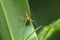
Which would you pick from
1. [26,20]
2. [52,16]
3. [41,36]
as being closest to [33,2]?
[52,16]

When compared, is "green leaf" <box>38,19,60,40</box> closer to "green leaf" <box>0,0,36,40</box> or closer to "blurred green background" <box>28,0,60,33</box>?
"green leaf" <box>0,0,36,40</box>

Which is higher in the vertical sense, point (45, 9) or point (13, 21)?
point (13, 21)

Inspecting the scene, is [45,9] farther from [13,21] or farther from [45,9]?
[13,21]

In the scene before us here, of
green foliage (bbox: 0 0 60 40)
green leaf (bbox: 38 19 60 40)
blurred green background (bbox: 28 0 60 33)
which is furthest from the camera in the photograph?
blurred green background (bbox: 28 0 60 33)

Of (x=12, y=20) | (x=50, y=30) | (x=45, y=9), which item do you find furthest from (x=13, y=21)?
(x=45, y=9)

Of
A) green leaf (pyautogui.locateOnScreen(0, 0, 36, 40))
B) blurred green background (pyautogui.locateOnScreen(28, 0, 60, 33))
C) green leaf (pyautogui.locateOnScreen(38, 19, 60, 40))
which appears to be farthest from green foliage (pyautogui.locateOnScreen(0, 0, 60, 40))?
blurred green background (pyautogui.locateOnScreen(28, 0, 60, 33))

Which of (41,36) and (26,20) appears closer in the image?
(41,36)

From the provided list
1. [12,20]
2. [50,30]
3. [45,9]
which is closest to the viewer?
[50,30]

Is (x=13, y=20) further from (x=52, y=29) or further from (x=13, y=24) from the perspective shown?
(x=52, y=29)

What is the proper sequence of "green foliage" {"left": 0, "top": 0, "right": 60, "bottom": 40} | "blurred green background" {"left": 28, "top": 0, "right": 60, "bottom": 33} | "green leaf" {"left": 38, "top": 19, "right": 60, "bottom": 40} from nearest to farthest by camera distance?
1. "green leaf" {"left": 38, "top": 19, "right": 60, "bottom": 40}
2. "green foliage" {"left": 0, "top": 0, "right": 60, "bottom": 40}
3. "blurred green background" {"left": 28, "top": 0, "right": 60, "bottom": 33}
